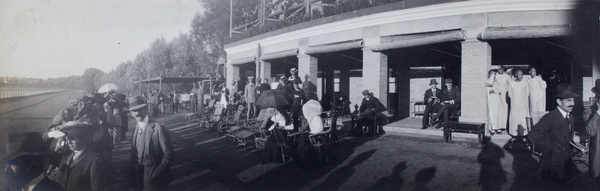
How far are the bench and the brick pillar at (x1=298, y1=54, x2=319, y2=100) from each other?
5.77 metres

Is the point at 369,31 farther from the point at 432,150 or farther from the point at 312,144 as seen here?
the point at 312,144

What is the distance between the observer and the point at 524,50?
38.3ft

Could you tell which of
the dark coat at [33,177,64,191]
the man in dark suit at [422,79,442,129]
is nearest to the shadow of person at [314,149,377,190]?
the dark coat at [33,177,64,191]

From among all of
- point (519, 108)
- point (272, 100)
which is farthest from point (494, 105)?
point (272, 100)

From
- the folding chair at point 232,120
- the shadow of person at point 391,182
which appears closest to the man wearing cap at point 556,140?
the shadow of person at point 391,182

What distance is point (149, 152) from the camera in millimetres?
3789

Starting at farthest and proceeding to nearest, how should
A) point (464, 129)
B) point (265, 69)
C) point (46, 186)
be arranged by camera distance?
point (265, 69) → point (464, 129) → point (46, 186)

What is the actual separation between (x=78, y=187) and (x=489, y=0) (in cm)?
1013

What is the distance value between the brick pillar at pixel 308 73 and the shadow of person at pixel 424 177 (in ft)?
24.8

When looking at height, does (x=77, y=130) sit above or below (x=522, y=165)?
above

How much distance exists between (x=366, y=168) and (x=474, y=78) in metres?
5.16

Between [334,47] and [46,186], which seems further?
[334,47]

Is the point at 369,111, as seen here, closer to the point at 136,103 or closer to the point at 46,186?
the point at 136,103

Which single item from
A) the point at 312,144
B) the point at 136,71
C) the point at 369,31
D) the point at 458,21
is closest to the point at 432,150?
the point at 312,144
